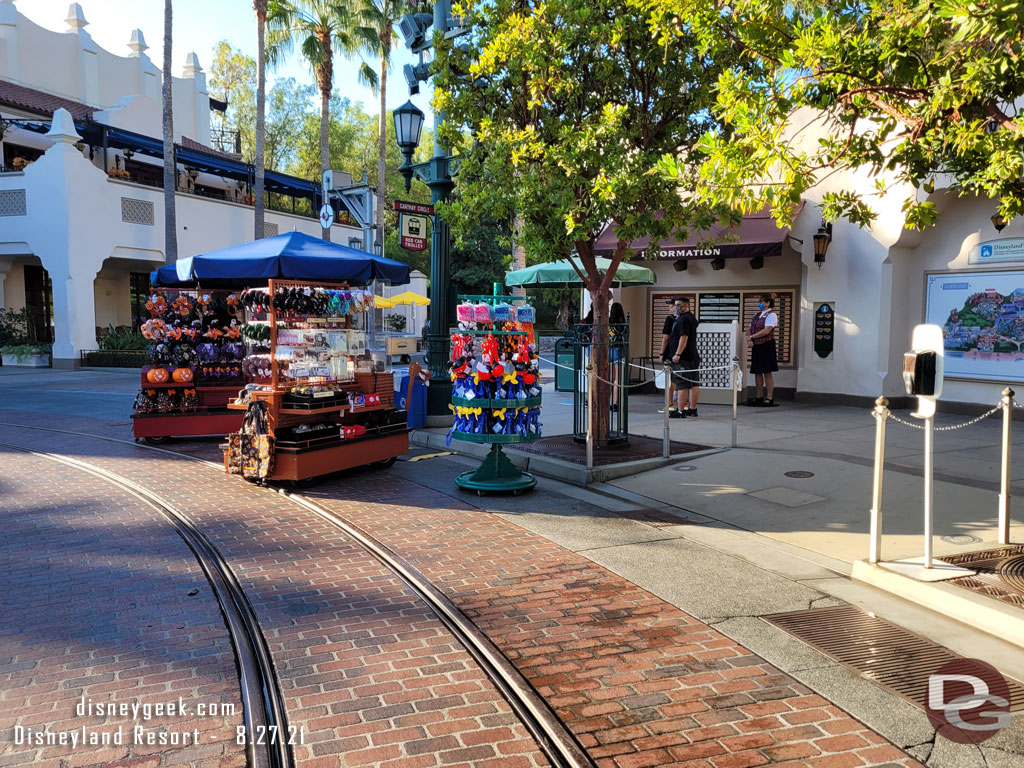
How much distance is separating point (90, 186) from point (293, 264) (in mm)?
21322

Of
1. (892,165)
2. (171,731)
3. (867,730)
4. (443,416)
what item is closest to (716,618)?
(867,730)

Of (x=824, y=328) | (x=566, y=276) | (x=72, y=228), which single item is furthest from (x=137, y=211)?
(x=824, y=328)

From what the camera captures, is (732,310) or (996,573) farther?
(732,310)

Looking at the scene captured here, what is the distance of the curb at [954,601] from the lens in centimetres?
432

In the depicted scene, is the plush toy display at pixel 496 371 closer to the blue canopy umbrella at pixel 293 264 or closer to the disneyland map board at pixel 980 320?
the blue canopy umbrella at pixel 293 264

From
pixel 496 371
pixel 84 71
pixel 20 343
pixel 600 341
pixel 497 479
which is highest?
pixel 84 71

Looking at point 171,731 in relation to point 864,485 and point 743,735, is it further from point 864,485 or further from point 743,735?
point 864,485

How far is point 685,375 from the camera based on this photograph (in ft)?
40.9

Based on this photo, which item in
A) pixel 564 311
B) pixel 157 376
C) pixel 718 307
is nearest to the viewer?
pixel 157 376

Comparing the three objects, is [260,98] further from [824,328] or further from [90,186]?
[824,328]

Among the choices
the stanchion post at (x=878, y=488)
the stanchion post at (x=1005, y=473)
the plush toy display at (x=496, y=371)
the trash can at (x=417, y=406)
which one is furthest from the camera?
the trash can at (x=417, y=406)

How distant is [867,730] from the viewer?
337 centimetres
